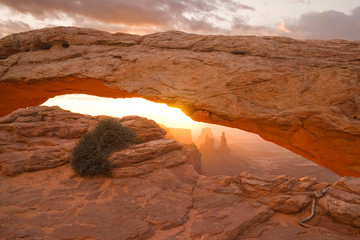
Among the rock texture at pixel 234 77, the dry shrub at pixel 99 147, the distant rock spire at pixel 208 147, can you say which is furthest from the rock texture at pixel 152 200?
the distant rock spire at pixel 208 147

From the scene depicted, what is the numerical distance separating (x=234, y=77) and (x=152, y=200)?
658 cm

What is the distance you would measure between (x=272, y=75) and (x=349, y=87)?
10.2 feet

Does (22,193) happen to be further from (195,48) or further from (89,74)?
(195,48)

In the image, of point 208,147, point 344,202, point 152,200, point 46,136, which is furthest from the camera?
point 208,147

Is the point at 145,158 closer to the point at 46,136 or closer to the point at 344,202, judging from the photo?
the point at 46,136

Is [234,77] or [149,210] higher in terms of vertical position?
[234,77]

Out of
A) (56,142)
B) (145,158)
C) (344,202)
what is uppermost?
(56,142)

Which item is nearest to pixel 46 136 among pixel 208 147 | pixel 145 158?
pixel 145 158

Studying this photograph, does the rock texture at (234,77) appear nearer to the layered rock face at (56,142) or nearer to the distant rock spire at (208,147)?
the layered rock face at (56,142)

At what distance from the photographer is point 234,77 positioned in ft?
31.5

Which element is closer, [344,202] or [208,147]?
[344,202]

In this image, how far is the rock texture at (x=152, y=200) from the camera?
5.98 meters

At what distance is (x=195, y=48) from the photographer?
426 inches

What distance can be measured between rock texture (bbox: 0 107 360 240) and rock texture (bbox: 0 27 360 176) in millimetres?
2146
